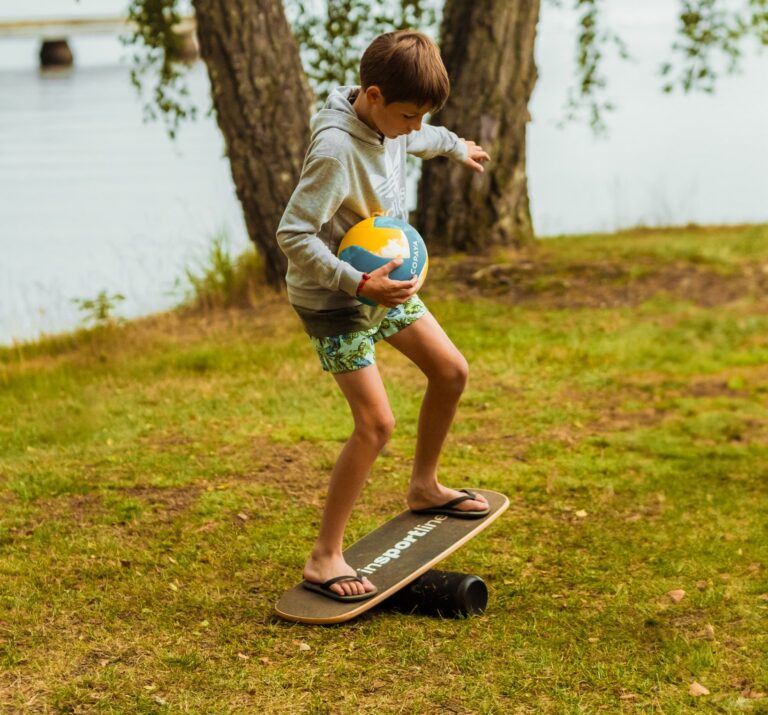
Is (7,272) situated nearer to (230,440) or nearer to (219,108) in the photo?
(219,108)

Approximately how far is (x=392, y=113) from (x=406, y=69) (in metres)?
0.16

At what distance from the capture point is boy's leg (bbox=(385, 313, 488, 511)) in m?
3.87

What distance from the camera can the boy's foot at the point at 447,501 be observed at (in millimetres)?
4262

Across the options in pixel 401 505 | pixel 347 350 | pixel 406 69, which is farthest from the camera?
pixel 401 505

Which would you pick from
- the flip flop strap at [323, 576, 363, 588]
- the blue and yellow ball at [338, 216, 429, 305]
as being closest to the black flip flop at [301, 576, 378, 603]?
the flip flop strap at [323, 576, 363, 588]

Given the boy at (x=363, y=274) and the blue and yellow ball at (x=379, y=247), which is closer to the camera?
the boy at (x=363, y=274)

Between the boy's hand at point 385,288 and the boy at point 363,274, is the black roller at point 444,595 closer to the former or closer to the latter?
the boy at point 363,274

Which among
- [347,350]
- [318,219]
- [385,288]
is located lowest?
[347,350]

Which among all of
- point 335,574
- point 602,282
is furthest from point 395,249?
point 602,282

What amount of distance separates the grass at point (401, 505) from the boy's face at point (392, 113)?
172 centimetres

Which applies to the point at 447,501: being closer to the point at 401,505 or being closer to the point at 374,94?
the point at 401,505

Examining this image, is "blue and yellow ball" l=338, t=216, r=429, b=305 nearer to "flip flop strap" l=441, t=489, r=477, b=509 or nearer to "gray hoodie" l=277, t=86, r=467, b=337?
"gray hoodie" l=277, t=86, r=467, b=337

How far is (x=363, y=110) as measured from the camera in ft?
11.3

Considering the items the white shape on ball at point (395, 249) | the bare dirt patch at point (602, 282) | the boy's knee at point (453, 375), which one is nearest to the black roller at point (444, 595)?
the boy's knee at point (453, 375)
